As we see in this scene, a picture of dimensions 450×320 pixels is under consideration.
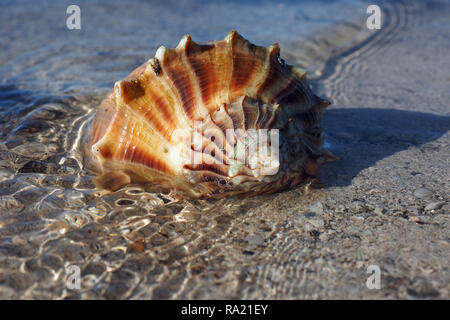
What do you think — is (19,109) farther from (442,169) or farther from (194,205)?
(442,169)

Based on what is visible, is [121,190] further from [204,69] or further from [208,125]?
[204,69]

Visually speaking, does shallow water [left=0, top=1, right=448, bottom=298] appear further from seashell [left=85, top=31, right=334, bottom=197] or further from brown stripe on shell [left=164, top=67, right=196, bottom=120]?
brown stripe on shell [left=164, top=67, right=196, bottom=120]

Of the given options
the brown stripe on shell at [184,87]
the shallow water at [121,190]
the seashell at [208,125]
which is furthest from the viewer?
the brown stripe on shell at [184,87]

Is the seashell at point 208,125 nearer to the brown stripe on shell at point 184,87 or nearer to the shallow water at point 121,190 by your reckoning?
the brown stripe on shell at point 184,87

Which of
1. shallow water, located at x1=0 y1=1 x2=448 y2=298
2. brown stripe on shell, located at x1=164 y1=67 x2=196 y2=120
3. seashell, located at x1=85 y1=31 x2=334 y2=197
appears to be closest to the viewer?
shallow water, located at x1=0 y1=1 x2=448 y2=298

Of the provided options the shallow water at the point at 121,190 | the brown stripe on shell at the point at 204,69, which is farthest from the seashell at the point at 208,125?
the shallow water at the point at 121,190

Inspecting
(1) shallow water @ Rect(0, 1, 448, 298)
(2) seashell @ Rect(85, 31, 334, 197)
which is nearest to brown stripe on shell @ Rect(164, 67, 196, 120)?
(2) seashell @ Rect(85, 31, 334, 197)

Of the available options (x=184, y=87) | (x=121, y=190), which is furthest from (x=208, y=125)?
(x=121, y=190)
